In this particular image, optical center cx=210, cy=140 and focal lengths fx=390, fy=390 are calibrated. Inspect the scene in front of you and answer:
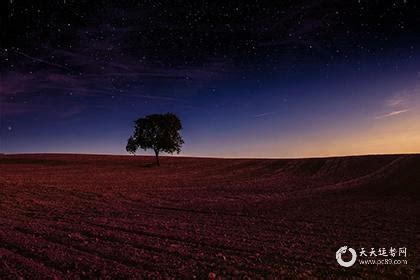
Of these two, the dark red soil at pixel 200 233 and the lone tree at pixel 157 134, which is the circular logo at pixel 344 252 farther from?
the lone tree at pixel 157 134

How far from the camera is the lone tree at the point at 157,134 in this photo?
56.3 metres

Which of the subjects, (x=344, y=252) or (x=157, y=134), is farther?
(x=157, y=134)

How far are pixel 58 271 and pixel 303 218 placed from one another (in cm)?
934

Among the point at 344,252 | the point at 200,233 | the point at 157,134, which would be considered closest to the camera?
the point at 344,252

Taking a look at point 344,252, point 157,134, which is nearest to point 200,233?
point 344,252

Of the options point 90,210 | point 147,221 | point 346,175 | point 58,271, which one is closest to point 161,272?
point 58,271

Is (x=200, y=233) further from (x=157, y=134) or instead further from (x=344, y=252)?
(x=157, y=134)

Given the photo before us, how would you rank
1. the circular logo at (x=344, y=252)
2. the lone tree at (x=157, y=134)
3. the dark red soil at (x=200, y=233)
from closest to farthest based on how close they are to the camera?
the dark red soil at (x=200, y=233) < the circular logo at (x=344, y=252) < the lone tree at (x=157, y=134)

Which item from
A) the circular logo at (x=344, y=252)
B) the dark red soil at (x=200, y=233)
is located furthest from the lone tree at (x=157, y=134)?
the circular logo at (x=344, y=252)

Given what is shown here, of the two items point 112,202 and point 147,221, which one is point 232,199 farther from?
point 147,221

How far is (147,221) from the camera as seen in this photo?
45.4 ft

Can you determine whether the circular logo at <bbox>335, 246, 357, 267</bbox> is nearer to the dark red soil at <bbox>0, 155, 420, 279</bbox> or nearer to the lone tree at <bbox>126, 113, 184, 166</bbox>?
the dark red soil at <bbox>0, 155, 420, 279</bbox>

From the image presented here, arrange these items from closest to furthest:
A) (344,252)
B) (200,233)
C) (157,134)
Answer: (344,252) < (200,233) < (157,134)

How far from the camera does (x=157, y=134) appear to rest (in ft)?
186
